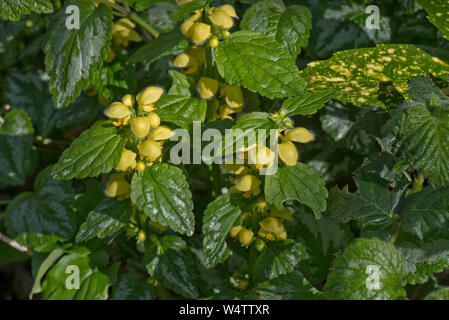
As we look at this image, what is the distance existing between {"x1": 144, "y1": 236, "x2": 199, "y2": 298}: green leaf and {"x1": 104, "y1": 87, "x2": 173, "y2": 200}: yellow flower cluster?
0.28 m

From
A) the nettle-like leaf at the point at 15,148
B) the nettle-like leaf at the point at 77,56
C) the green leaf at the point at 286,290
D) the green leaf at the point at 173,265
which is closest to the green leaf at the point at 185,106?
the nettle-like leaf at the point at 77,56

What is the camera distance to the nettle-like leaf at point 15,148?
1.82 meters

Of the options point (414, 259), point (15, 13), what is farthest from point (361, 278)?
point (15, 13)

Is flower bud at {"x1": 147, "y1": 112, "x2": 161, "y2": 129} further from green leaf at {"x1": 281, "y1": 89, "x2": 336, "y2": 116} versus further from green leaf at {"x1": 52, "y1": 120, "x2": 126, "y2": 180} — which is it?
green leaf at {"x1": 281, "y1": 89, "x2": 336, "y2": 116}

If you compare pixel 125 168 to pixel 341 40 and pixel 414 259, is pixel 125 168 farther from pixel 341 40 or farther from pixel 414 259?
pixel 341 40

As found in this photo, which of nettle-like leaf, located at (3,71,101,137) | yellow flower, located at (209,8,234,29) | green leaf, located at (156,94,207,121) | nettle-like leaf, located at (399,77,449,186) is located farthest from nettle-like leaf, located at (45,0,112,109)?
nettle-like leaf, located at (399,77,449,186)

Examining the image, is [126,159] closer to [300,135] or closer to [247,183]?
[247,183]

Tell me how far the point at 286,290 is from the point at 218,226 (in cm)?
21

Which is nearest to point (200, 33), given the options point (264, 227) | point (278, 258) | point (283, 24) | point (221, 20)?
point (221, 20)

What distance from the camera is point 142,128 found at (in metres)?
1.11

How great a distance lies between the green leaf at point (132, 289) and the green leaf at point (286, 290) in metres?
0.40

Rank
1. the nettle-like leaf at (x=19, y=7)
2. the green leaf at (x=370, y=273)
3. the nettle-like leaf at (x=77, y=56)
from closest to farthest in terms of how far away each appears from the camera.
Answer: the green leaf at (x=370, y=273), the nettle-like leaf at (x=19, y=7), the nettle-like leaf at (x=77, y=56)

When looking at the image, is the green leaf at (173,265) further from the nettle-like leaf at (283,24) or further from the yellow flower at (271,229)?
the nettle-like leaf at (283,24)

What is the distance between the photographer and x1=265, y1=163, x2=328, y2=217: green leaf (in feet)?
3.65
